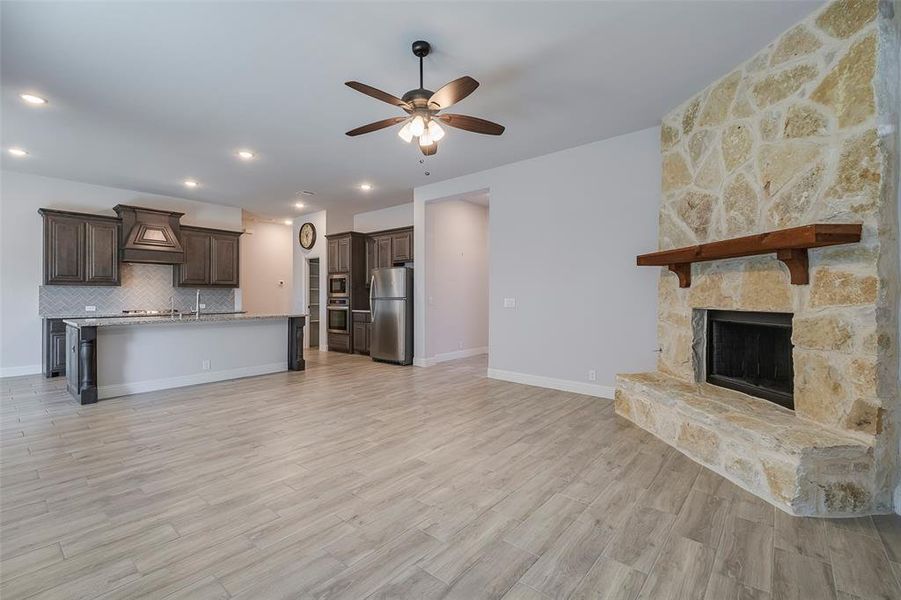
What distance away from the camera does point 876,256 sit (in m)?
2.12

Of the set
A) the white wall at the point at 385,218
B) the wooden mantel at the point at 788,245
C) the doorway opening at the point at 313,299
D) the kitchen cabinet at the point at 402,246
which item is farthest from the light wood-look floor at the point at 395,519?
the doorway opening at the point at 313,299

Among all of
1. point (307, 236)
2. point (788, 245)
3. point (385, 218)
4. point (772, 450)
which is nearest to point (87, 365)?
point (307, 236)

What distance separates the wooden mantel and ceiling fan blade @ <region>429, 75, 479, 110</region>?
2098 millimetres

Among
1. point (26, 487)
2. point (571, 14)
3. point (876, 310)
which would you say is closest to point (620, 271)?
point (876, 310)

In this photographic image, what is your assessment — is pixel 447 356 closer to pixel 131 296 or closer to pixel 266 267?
pixel 266 267

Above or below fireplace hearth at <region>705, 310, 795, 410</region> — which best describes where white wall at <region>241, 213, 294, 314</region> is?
above

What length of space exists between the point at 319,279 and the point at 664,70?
725 cm

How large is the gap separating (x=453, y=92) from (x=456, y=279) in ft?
15.0

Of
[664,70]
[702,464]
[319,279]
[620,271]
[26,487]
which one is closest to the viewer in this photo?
[26,487]

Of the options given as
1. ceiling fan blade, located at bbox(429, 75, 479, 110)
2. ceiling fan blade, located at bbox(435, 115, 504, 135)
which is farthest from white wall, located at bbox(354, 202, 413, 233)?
ceiling fan blade, located at bbox(429, 75, 479, 110)

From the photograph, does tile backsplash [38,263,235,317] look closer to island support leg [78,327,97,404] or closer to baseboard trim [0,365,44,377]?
baseboard trim [0,365,44,377]

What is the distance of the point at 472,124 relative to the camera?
9.76ft

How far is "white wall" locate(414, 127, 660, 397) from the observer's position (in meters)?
4.14

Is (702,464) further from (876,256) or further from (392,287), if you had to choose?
(392,287)
